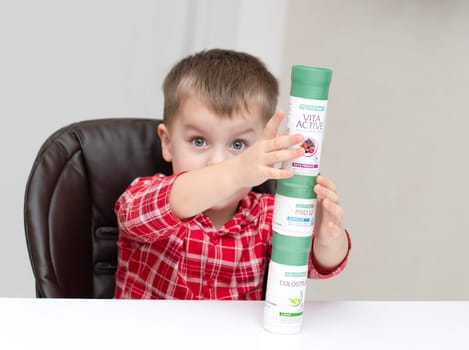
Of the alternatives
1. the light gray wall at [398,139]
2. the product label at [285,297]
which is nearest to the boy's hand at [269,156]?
the product label at [285,297]

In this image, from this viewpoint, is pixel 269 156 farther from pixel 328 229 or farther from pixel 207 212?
pixel 207 212

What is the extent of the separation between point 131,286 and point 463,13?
121 cm

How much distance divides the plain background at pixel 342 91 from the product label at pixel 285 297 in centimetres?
121

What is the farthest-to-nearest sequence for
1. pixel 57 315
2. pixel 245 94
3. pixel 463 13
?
pixel 463 13, pixel 245 94, pixel 57 315

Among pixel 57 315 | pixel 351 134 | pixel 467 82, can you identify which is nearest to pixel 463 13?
pixel 467 82

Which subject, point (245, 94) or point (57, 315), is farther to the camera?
point (245, 94)

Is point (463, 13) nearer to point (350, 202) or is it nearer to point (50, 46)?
point (350, 202)

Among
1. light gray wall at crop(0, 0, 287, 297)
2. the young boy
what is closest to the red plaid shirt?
the young boy

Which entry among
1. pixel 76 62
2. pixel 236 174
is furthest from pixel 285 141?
pixel 76 62

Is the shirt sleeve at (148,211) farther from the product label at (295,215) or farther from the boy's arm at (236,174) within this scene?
the product label at (295,215)

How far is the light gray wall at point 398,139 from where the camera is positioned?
6.88ft

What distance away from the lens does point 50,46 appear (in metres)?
2.48

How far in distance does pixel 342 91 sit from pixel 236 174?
1.54 metres

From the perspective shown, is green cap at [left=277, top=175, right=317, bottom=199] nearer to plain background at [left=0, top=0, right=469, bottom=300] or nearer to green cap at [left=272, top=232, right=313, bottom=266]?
green cap at [left=272, top=232, right=313, bottom=266]
